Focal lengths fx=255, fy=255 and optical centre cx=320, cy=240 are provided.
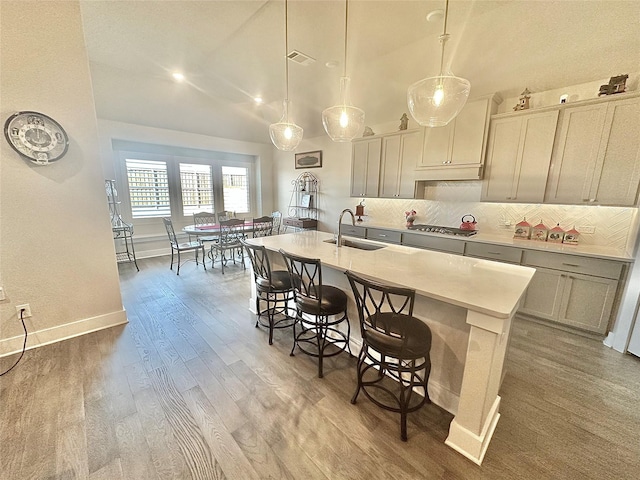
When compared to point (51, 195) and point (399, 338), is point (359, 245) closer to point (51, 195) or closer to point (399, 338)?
point (399, 338)

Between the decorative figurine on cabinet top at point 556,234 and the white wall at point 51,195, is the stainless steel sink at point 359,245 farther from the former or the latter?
the white wall at point 51,195

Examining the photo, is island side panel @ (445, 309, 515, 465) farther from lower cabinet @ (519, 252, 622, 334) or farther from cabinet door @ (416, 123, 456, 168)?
cabinet door @ (416, 123, 456, 168)

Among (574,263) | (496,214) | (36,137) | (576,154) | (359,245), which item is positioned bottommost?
(574,263)

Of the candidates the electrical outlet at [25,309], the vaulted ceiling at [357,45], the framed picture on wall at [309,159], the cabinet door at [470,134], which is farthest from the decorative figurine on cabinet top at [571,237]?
the electrical outlet at [25,309]

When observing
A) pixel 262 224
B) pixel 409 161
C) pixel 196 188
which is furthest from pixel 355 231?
pixel 196 188

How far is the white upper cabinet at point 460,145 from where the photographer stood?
3291 mm

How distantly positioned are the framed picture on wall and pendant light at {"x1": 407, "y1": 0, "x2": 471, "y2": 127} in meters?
4.08

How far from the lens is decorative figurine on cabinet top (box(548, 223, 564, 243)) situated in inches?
120

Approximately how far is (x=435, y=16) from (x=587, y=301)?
3.17 meters

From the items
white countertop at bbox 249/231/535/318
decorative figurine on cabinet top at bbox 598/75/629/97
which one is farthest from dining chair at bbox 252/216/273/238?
decorative figurine on cabinet top at bbox 598/75/629/97

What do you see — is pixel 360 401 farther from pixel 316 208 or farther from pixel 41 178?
pixel 316 208

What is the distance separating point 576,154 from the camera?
109 inches

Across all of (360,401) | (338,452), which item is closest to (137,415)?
(338,452)

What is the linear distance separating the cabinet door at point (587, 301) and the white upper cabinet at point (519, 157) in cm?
99
